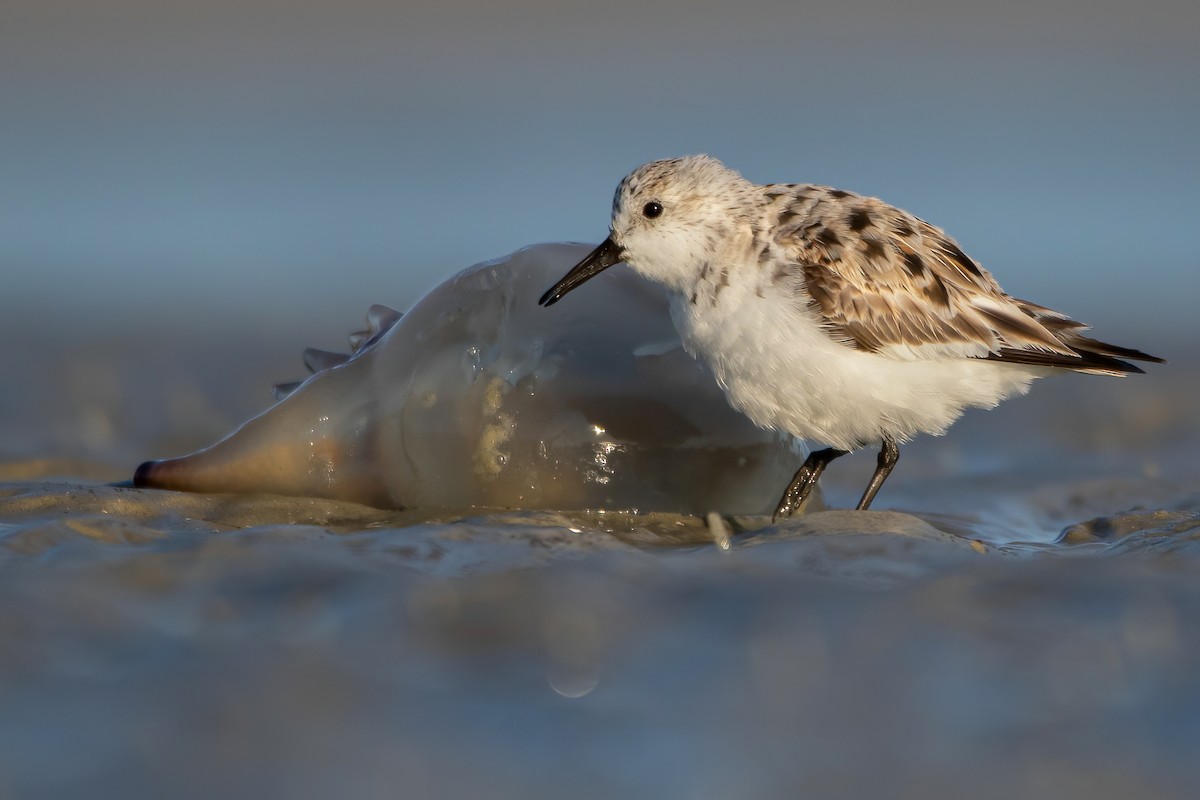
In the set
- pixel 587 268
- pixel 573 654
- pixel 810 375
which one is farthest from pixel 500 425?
pixel 573 654

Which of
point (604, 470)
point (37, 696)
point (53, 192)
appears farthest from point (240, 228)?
point (37, 696)

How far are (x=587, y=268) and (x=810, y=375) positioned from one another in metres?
0.96

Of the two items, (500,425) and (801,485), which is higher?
(500,425)

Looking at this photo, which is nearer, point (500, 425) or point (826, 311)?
point (500, 425)

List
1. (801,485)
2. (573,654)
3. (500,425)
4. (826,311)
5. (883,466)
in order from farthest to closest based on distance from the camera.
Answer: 1. (883,466)
2. (801,485)
3. (826,311)
4. (500,425)
5. (573,654)

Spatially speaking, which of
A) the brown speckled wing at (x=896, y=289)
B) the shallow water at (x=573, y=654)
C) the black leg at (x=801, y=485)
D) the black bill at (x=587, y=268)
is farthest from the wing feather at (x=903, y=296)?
the shallow water at (x=573, y=654)

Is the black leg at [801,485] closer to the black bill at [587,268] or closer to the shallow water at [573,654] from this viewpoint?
the shallow water at [573,654]

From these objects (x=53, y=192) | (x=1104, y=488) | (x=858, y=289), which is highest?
(x=53, y=192)

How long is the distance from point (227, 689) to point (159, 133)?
12.0 metres

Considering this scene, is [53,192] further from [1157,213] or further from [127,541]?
[1157,213]

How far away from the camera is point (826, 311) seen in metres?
5.08

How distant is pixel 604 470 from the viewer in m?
4.98

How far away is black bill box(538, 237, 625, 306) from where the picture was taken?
5.18 metres

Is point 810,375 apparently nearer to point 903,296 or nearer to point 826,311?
point 826,311
